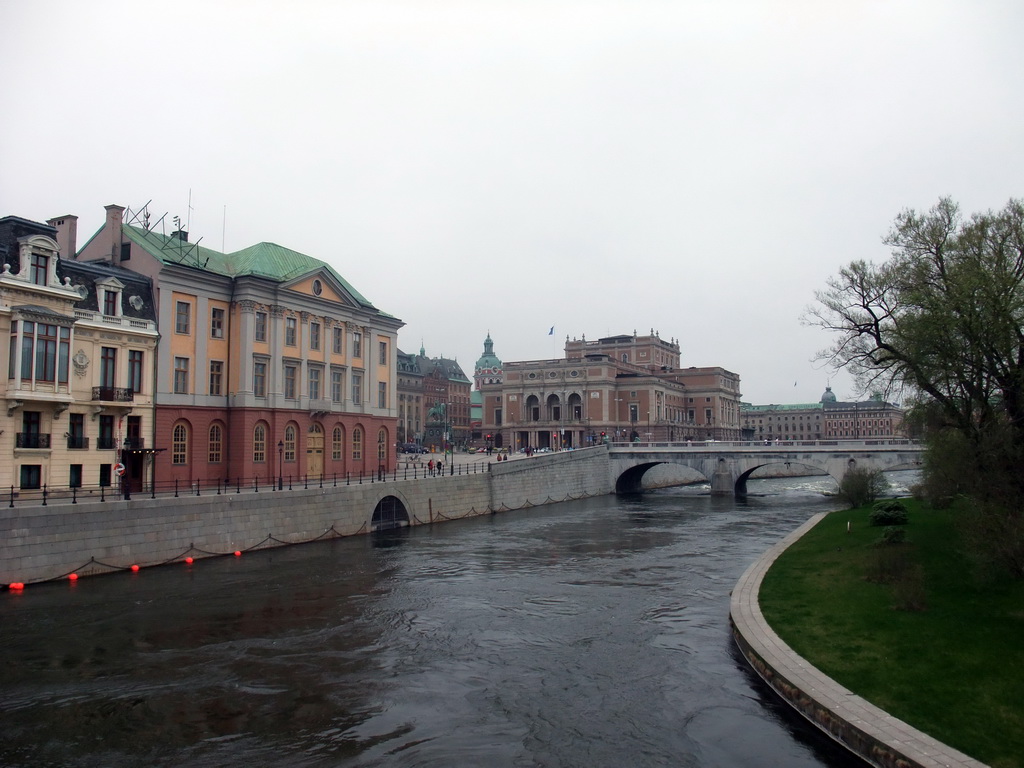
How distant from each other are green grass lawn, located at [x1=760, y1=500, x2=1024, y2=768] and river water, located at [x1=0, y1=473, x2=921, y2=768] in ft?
5.89

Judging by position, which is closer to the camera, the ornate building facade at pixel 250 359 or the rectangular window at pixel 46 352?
the rectangular window at pixel 46 352

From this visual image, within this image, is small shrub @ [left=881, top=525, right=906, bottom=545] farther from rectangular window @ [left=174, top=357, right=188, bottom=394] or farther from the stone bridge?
the stone bridge

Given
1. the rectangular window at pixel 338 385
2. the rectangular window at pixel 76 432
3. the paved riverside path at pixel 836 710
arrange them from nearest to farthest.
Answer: the paved riverside path at pixel 836 710 < the rectangular window at pixel 76 432 < the rectangular window at pixel 338 385

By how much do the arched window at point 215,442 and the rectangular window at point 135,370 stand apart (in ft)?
19.6

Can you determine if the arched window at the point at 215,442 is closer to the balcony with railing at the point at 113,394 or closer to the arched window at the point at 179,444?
the arched window at the point at 179,444

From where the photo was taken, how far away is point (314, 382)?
2103 inches

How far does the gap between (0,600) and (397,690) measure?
691 inches

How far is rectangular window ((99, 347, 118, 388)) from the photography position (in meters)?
39.8

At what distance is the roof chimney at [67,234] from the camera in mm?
45250

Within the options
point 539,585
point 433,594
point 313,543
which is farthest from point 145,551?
point 539,585

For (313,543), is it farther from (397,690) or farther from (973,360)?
(973,360)

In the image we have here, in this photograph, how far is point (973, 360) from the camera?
980 inches

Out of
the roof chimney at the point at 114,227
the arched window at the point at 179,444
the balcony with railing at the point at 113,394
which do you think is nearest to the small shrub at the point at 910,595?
the balcony with railing at the point at 113,394

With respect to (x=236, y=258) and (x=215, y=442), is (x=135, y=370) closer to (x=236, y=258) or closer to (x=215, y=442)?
(x=215, y=442)
